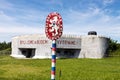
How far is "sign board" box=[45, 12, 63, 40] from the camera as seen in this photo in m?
11.1

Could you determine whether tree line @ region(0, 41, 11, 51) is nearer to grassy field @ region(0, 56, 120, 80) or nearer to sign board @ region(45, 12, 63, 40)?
grassy field @ region(0, 56, 120, 80)

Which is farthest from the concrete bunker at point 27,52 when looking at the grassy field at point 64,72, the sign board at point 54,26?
the sign board at point 54,26

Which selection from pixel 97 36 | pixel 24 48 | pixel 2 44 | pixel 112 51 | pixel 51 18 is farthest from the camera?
pixel 2 44

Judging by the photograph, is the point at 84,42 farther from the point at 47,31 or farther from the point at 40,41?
the point at 47,31

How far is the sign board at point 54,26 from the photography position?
11.1 m

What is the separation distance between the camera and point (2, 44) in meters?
140

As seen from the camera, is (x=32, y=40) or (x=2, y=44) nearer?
(x=32, y=40)

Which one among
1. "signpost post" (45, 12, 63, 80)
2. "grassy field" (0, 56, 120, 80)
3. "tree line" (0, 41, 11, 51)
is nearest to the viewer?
"signpost post" (45, 12, 63, 80)

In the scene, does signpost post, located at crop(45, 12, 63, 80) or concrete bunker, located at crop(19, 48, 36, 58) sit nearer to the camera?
signpost post, located at crop(45, 12, 63, 80)

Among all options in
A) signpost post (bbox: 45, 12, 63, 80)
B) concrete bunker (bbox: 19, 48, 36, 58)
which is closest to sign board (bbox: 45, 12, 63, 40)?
signpost post (bbox: 45, 12, 63, 80)

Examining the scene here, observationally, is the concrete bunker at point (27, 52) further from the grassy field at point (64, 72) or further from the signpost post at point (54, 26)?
the signpost post at point (54, 26)

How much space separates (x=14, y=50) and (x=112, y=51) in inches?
1257

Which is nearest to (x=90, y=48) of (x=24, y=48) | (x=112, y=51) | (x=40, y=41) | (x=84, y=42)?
(x=84, y=42)

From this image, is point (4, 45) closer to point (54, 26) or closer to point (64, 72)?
point (64, 72)
